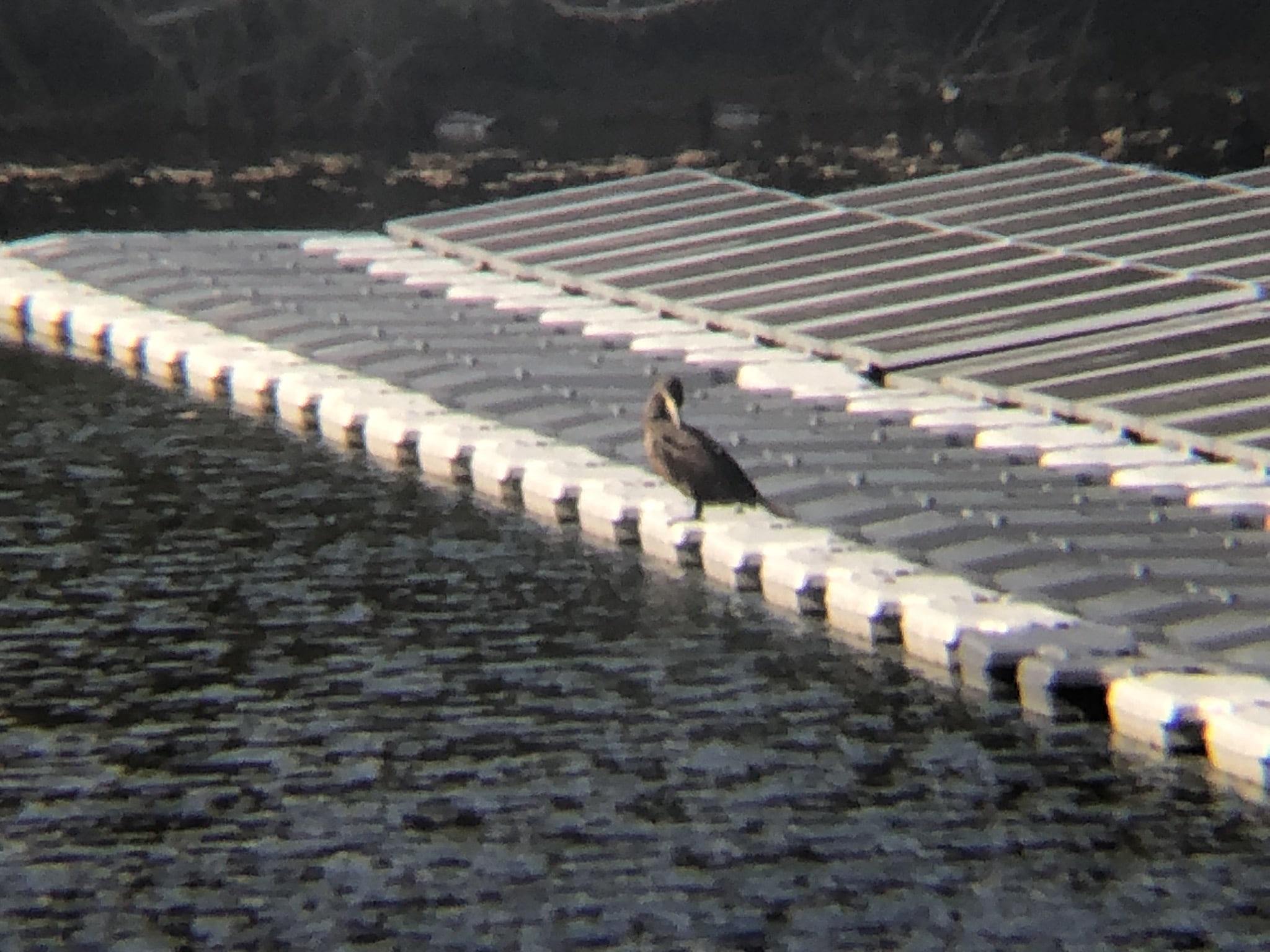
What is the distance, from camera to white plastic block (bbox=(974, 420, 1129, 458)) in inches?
1121

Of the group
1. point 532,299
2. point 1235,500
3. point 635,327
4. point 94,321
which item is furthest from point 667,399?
point 94,321

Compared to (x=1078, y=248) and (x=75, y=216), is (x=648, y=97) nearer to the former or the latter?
(x=75, y=216)

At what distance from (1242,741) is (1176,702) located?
0.83m

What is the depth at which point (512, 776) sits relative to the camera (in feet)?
67.0

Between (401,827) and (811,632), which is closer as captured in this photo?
(401,827)

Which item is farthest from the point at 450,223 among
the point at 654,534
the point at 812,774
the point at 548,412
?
the point at 812,774

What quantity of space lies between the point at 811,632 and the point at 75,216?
33.2 meters

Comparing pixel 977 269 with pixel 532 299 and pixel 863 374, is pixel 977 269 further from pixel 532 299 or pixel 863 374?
pixel 863 374

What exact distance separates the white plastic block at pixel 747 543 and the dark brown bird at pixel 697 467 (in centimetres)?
24

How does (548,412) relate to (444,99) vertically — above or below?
below

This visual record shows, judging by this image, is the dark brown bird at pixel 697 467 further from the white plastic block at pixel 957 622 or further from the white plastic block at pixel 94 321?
the white plastic block at pixel 94 321

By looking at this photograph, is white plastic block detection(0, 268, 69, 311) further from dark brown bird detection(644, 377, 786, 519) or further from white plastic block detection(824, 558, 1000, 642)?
white plastic block detection(824, 558, 1000, 642)

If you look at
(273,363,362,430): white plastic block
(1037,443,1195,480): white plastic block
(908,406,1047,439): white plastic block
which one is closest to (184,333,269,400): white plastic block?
(273,363,362,430): white plastic block

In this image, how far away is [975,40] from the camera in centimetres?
7256
